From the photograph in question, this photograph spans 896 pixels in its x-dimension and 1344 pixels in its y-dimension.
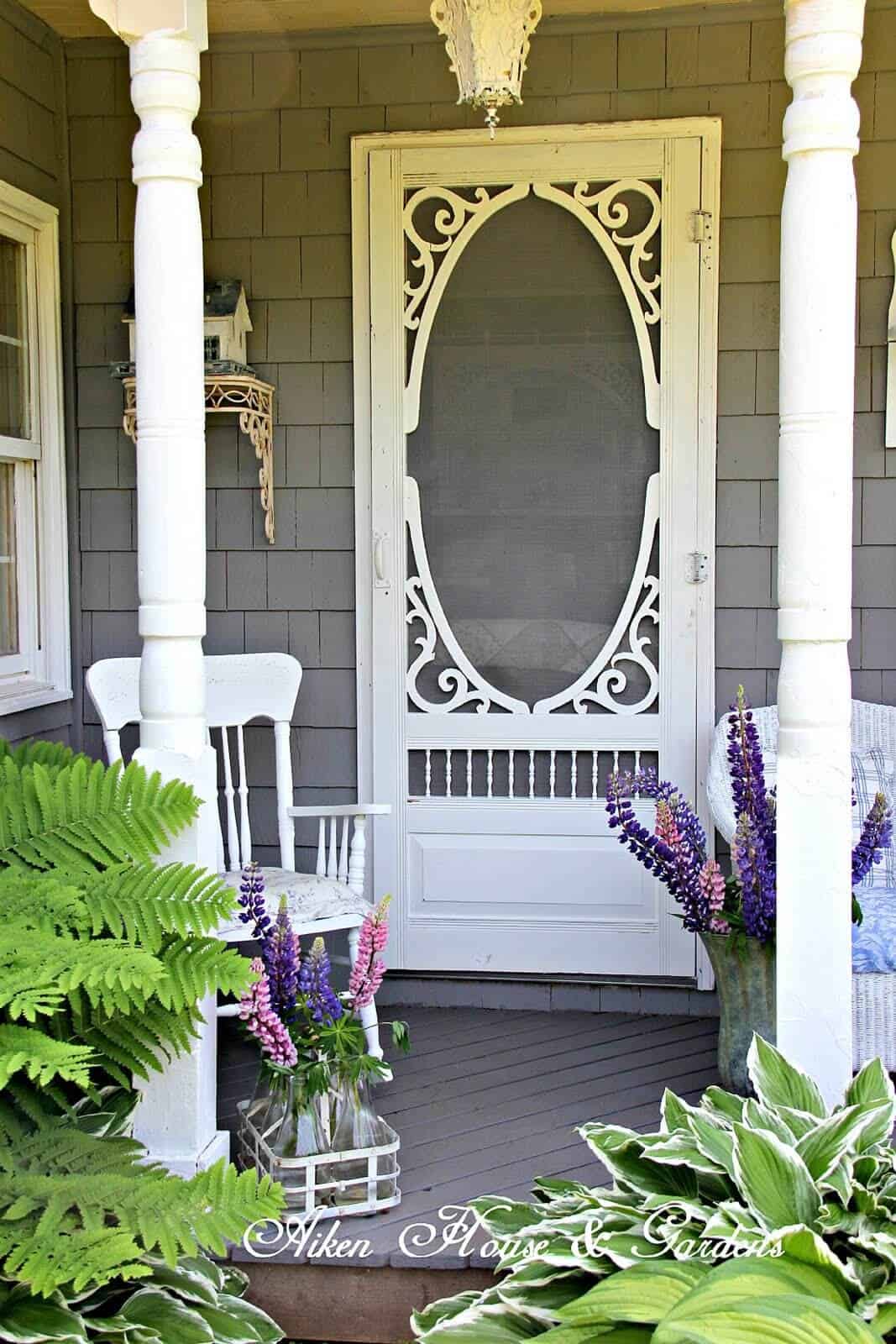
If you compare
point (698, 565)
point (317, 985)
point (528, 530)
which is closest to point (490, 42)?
point (528, 530)

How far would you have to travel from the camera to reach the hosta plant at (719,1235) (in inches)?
65.9

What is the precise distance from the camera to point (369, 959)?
8.25ft

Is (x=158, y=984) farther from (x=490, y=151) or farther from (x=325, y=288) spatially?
(x=490, y=151)

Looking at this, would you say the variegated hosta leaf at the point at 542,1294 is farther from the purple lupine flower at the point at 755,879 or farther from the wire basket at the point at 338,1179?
the purple lupine flower at the point at 755,879

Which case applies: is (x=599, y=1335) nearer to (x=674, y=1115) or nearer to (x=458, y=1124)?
(x=674, y=1115)

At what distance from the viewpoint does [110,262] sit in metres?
3.72

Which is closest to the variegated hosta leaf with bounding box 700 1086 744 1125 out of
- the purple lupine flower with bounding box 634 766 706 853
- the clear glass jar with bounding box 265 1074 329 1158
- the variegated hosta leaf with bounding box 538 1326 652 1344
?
the variegated hosta leaf with bounding box 538 1326 652 1344

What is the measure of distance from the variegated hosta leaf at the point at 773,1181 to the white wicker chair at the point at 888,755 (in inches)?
37.5

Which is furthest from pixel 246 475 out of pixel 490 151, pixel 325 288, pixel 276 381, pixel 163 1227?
pixel 163 1227

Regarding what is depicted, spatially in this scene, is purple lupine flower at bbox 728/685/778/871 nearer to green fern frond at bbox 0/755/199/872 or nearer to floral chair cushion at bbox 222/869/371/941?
floral chair cushion at bbox 222/869/371/941

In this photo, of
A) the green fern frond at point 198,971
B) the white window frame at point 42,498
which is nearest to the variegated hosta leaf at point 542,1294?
the green fern frond at point 198,971

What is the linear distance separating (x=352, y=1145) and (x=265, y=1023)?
0.99ft

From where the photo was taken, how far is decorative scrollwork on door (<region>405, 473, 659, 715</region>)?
3.60 meters

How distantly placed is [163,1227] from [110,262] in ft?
8.84
